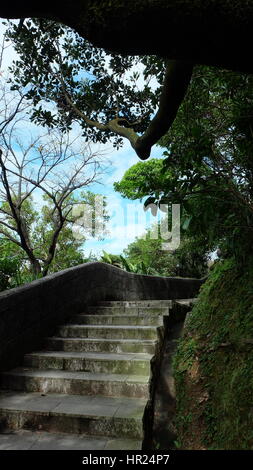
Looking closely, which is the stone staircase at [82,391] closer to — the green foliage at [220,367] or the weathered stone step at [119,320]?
the weathered stone step at [119,320]

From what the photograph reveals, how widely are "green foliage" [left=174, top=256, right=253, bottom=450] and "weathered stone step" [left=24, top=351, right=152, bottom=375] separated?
400 mm

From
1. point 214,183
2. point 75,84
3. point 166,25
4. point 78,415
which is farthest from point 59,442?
point 75,84

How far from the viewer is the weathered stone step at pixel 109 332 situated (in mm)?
3996

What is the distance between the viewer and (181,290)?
405 inches

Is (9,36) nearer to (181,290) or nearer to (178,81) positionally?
(178,81)

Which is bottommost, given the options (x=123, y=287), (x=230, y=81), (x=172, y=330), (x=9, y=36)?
(x=172, y=330)

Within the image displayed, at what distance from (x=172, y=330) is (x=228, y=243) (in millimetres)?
2090

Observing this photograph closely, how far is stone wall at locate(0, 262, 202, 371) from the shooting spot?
353 centimetres

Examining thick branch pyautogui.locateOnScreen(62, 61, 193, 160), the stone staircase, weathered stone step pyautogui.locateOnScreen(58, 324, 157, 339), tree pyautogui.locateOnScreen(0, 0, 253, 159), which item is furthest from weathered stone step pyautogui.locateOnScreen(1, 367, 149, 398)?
tree pyautogui.locateOnScreen(0, 0, 253, 159)

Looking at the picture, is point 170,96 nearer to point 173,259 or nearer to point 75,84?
point 75,84

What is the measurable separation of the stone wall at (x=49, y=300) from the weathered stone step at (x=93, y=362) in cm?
26

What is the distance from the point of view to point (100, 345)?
12.7 feet

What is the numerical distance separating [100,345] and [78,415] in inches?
49.6

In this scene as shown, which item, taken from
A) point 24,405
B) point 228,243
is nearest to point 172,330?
point 228,243
